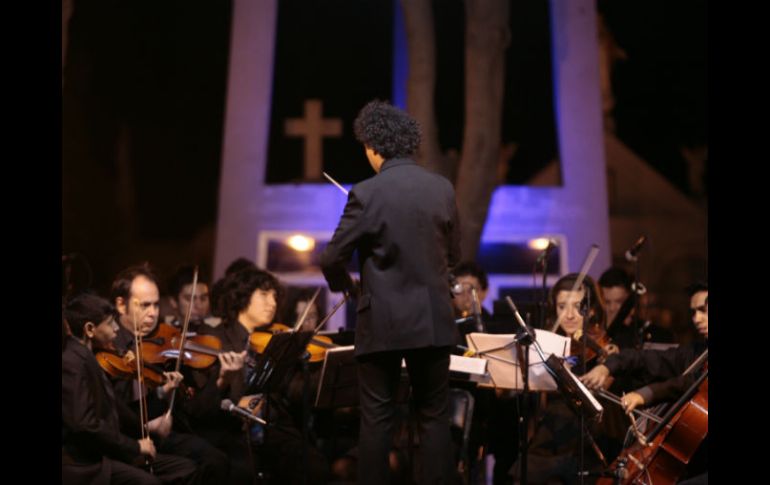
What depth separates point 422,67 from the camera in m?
6.83

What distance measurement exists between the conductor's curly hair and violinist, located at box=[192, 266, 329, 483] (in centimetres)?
146

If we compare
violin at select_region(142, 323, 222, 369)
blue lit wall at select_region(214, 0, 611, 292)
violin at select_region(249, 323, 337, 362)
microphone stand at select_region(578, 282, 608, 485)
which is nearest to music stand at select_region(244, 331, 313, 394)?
violin at select_region(142, 323, 222, 369)

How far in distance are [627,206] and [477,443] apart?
3925 millimetres

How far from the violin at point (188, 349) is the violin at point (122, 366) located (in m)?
0.07

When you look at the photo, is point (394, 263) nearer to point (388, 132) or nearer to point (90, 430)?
point (388, 132)

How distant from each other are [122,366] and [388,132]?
1.70m

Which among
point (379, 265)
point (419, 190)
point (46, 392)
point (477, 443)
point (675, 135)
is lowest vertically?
point (477, 443)

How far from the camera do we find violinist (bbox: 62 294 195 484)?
358 cm

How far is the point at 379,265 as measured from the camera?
342 cm

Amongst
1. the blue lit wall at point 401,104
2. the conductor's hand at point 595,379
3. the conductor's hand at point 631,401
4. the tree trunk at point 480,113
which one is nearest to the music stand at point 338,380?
the conductor's hand at point 595,379

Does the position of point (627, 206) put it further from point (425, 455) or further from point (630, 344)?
point (425, 455)

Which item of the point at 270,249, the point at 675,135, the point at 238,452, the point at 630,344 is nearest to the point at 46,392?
the point at 238,452

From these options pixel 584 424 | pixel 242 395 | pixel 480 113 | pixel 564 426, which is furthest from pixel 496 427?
pixel 480 113

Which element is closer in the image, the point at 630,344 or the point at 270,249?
the point at 630,344
